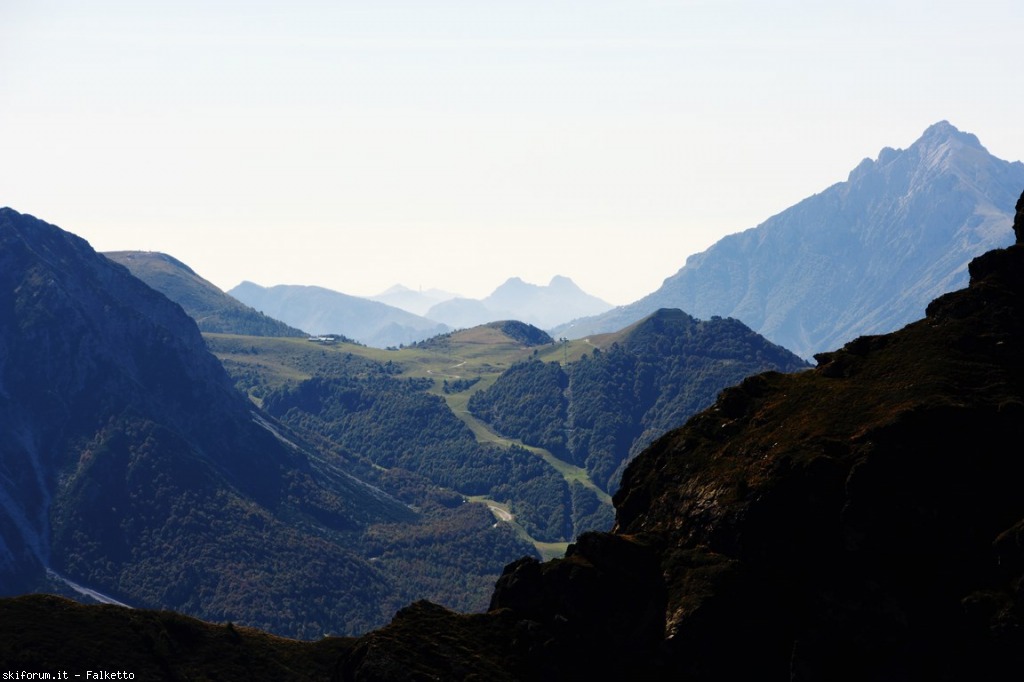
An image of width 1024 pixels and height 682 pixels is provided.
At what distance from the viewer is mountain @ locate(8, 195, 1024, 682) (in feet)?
400

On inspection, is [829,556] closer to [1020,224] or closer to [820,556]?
[820,556]

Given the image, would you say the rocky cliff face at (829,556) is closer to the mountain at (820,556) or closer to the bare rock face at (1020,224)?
the mountain at (820,556)

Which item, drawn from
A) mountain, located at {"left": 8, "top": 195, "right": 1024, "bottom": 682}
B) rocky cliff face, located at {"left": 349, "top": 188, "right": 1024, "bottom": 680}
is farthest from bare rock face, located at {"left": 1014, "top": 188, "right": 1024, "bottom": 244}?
rocky cliff face, located at {"left": 349, "top": 188, "right": 1024, "bottom": 680}

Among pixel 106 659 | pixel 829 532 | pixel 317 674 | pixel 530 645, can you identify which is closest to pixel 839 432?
pixel 829 532

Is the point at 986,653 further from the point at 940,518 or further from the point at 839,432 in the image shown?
the point at 839,432

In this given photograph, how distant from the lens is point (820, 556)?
130 metres

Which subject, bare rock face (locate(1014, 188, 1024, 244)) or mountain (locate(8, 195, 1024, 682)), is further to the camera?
bare rock face (locate(1014, 188, 1024, 244))

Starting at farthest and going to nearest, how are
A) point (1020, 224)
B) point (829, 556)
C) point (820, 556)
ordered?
point (1020, 224) → point (820, 556) → point (829, 556)

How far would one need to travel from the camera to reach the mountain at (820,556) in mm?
122000

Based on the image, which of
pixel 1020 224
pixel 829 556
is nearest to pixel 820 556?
pixel 829 556

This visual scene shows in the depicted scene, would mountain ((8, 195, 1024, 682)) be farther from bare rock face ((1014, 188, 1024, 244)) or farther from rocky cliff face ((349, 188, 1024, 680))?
bare rock face ((1014, 188, 1024, 244))

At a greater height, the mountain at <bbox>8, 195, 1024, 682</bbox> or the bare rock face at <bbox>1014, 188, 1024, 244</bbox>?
the bare rock face at <bbox>1014, 188, 1024, 244</bbox>

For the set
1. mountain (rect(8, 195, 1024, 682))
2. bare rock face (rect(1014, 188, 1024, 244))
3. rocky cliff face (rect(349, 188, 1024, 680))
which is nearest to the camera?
rocky cliff face (rect(349, 188, 1024, 680))

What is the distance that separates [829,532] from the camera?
430ft
